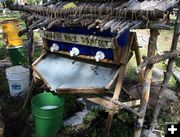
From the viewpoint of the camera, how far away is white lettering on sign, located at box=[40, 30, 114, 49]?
4.91m

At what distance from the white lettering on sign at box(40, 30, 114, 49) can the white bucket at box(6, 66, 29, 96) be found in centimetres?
A: 130

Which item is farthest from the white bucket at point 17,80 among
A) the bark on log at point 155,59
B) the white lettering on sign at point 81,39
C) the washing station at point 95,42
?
the bark on log at point 155,59

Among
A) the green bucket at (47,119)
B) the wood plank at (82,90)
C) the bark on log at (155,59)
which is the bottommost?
the green bucket at (47,119)

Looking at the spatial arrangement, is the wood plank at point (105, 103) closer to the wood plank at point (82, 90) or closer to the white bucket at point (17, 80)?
the wood plank at point (82, 90)

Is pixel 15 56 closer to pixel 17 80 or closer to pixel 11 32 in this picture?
pixel 11 32

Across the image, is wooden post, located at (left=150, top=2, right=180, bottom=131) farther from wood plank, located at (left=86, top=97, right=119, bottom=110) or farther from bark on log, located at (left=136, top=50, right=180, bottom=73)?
wood plank, located at (left=86, top=97, right=119, bottom=110)

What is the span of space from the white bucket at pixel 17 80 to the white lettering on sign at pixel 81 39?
1304 mm

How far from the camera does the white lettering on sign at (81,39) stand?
4.91 meters

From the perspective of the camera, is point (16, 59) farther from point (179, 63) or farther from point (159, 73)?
point (179, 63)

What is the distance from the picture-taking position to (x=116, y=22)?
443cm

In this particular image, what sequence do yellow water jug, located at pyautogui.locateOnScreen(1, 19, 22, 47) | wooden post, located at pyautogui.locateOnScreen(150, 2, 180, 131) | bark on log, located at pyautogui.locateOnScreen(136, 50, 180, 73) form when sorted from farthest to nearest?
yellow water jug, located at pyautogui.locateOnScreen(1, 19, 22, 47) → wooden post, located at pyautogui.locateOnScreen(150, 2, 180, 131) → bark on log, located at pyautogui.locateOnScreen(136, 50, 180, 73)

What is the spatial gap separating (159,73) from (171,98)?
1.53 metres

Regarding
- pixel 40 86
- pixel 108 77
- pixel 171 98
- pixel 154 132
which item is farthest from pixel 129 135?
pixel 40 86

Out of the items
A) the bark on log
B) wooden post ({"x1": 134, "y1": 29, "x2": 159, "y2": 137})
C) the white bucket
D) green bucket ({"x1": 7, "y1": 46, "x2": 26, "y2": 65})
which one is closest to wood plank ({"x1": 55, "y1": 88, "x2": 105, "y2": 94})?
wooden post ({"x1": 134, "y1": 29, "x2": 159, "y2": 137})
